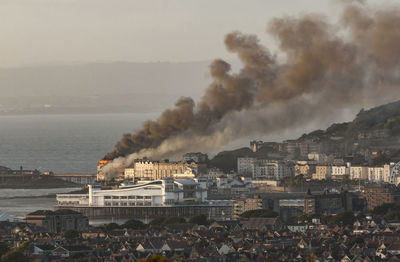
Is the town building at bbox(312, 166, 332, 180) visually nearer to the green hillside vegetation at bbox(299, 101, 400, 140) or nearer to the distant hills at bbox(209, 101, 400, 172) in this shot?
the distant hills at bbox(209, 101, 400, 172)

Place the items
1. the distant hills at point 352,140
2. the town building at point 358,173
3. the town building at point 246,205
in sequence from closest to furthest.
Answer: the town building at point 246,205, the town building at point 358,173, the distant hills at point 352,140

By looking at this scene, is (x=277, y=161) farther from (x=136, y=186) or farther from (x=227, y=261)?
(x=227, y=261)

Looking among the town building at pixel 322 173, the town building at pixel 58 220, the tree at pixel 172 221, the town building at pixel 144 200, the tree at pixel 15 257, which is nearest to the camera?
the tree at pixel 15 257

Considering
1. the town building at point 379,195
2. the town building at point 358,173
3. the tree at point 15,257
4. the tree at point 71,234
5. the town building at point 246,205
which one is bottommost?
the tree at point 15,257

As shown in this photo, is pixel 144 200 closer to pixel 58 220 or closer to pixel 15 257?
pixel 58 220

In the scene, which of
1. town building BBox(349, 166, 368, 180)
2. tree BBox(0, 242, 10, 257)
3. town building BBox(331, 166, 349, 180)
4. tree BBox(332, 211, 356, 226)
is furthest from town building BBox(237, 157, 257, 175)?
tree BBox(0, 242, 10, 257)

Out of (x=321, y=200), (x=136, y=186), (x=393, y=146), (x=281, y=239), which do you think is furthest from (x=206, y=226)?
(x=393, y=146)

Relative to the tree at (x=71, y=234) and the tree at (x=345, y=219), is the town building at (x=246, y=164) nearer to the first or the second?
the tree at (x=345, y=219)

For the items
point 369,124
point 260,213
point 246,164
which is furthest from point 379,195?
point 369,124

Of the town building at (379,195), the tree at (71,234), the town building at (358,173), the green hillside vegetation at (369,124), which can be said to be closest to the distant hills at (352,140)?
the green hillside vegetation at (369,124)

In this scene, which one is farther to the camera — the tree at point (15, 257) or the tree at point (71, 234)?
the tree at point (71, 234)
